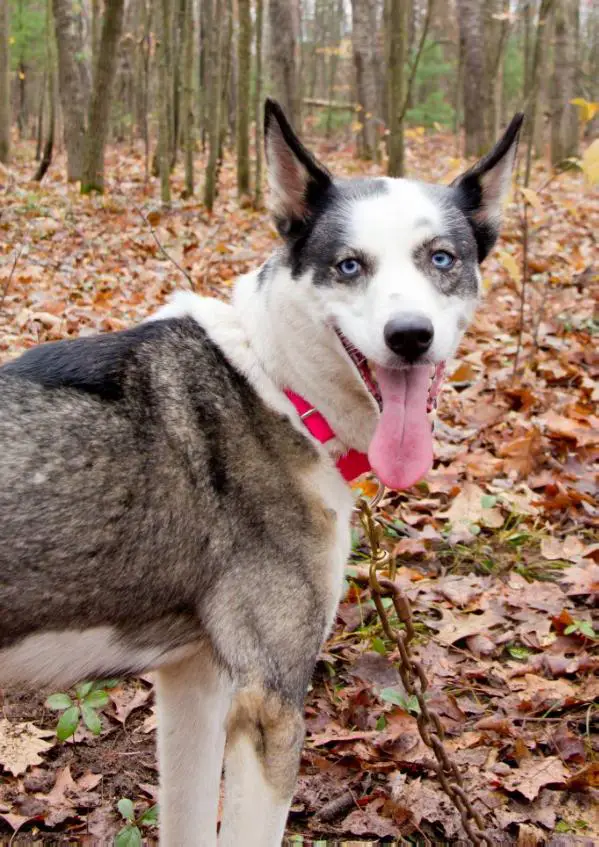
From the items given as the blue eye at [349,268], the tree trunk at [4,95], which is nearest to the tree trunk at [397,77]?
the blue eye at [349,268]

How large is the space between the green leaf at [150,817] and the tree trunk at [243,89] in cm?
1061

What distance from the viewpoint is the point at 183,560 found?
6.87ft

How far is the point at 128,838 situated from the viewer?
2477mm

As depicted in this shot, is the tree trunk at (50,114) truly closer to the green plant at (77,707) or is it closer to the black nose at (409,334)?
the green plant at (77,707)

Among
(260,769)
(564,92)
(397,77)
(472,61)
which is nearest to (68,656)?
(260,769)

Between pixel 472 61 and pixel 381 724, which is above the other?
pixel 472 61

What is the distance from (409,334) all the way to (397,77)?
272 inches

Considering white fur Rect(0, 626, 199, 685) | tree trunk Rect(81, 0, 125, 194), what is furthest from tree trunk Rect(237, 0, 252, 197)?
white fur Rect(0, 626, 199, 685)

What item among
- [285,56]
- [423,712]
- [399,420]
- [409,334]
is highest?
[285,56]

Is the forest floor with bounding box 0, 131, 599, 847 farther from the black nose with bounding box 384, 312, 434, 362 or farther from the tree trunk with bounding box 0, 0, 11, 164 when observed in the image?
the tree trunk with bounding box 0, 0, 11, 164

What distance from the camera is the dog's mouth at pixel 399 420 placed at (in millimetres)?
2219

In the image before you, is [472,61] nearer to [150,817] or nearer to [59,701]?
[59,701]

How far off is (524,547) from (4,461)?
2692 mm

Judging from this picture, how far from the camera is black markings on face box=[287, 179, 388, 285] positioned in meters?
2.31
